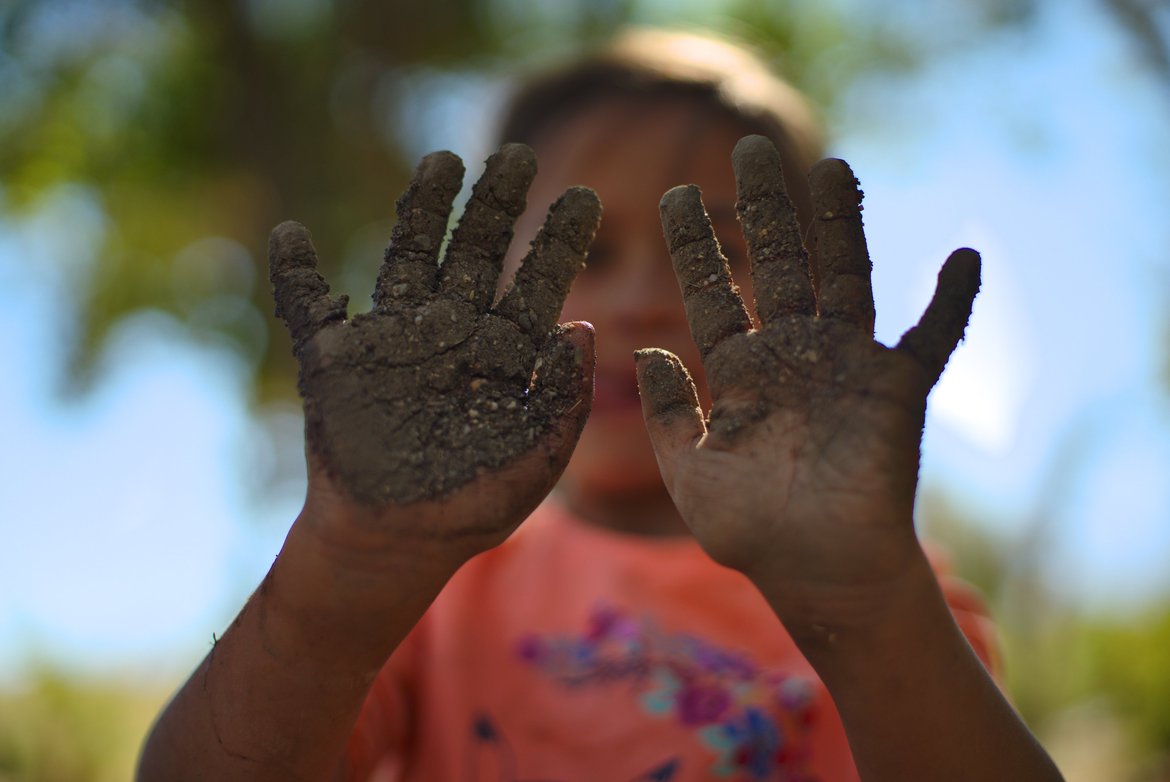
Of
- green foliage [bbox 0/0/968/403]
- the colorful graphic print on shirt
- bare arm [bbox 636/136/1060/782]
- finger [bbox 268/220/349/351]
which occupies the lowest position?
the colorful graphic print on shirt

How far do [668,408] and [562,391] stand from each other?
0.12 meters

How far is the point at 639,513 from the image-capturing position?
1.86 meters

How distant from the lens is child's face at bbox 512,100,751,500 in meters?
1.68

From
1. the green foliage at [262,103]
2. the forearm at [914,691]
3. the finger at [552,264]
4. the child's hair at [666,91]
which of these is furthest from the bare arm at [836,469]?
the green foliage at [262,103]

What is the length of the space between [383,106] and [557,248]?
6835mm

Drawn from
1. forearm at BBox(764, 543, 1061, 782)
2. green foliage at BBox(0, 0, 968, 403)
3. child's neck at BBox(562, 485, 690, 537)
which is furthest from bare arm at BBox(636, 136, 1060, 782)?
green foliage at BBox(0, 0, 968, 403)

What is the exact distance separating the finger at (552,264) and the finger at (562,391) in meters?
0.04

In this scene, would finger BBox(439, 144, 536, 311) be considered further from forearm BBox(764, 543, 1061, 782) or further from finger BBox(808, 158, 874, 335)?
forearm BBox(764, 543, 1061, 782)

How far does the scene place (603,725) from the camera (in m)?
1.39

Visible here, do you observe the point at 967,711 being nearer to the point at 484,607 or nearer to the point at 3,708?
the point at 484,607

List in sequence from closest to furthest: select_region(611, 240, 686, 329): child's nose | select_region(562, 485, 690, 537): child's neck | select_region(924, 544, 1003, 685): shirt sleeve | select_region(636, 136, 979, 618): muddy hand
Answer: select_region(636, 136, 979, 618): muddy hand, select_region(924, 544, 1003, 685): shirt sleeve, select_region(611, 240, 686, 329): child's nose, select_region(562, 485, 690, 537): child's neck

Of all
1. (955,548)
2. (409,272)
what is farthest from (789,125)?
(955,548)

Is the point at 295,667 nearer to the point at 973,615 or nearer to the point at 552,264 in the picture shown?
the point at 552,264

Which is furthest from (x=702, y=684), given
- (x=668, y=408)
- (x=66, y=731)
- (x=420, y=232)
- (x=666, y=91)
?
(x=66, y=731)
